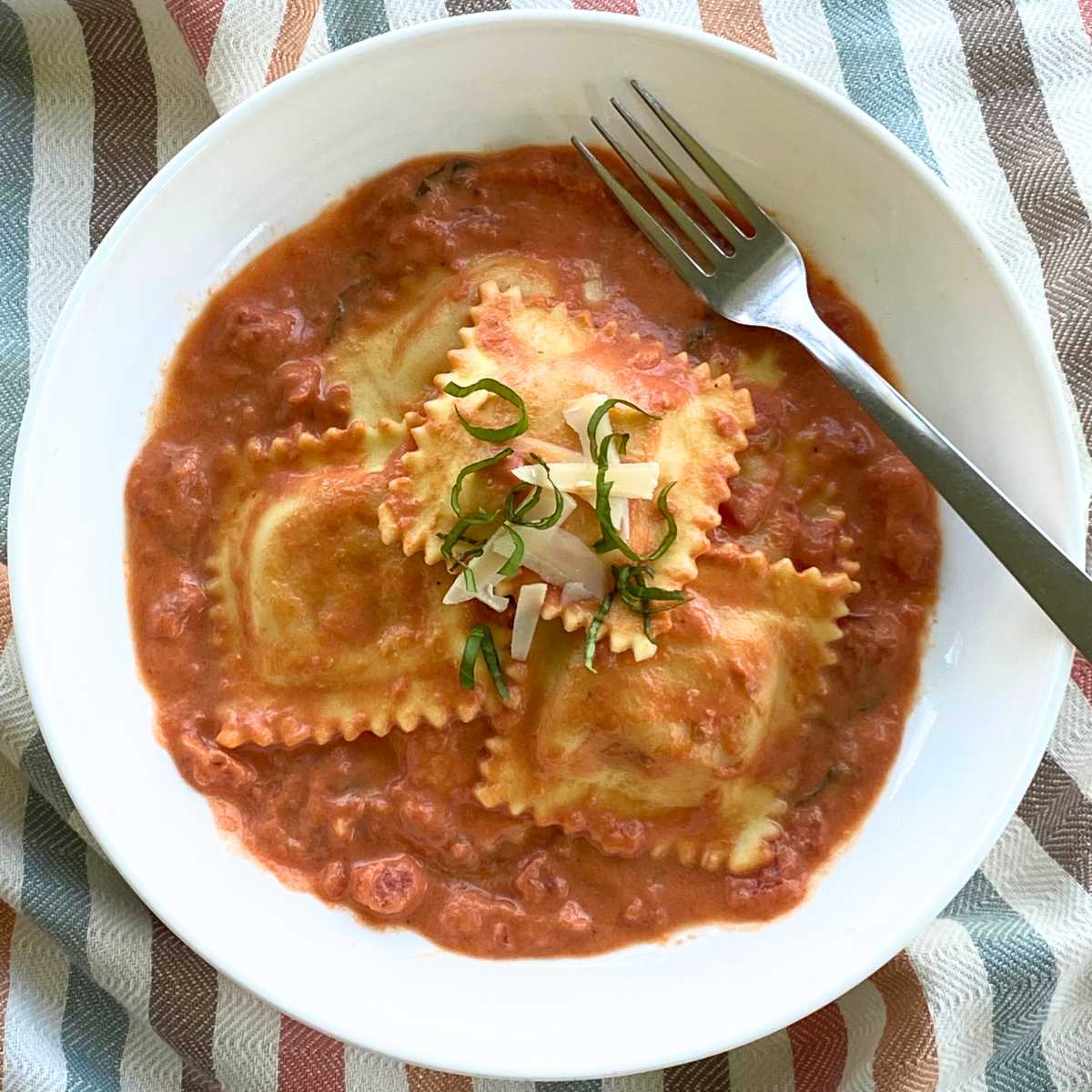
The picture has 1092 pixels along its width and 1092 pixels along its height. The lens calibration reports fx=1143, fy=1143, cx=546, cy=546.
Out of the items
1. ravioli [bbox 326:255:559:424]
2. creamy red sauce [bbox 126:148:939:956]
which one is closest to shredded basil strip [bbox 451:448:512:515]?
ravioli [bbox 326:255:559:424]

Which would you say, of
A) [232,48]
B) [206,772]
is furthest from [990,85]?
[206,772]

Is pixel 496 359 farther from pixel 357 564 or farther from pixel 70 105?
pixel 70 105

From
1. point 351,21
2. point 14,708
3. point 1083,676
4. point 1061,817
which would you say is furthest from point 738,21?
point 14,708

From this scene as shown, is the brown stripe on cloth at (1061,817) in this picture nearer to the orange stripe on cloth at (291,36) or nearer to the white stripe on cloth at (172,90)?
the orange stripe on cloth at (291,36)

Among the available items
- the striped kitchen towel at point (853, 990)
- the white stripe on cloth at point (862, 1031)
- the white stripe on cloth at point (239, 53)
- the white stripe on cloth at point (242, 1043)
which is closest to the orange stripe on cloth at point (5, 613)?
the striped kitchen towel at point (853, 990)

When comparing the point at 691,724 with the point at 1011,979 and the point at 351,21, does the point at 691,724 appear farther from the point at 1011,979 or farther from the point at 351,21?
the point at 351,21
